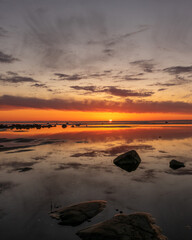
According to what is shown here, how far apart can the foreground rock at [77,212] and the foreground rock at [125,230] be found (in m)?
0.71

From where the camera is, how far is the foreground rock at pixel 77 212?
21.6 ft

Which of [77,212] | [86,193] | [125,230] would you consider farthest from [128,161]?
[125,230]

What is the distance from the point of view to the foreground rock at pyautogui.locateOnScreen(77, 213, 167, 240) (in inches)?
218

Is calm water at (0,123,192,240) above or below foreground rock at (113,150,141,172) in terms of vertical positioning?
below

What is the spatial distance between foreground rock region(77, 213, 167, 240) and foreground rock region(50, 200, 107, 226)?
2.32 feet

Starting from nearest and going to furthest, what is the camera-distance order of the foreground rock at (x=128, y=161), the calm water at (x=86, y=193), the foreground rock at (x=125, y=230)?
the foreground rock at (x=125, y=230) < the calm water at (x=86, y=193) < the foreground rock at (x=128, y=161)

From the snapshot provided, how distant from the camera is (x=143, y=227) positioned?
5.96m

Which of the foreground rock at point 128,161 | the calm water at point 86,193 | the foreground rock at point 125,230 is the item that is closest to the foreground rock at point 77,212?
the calm water at point 86,193

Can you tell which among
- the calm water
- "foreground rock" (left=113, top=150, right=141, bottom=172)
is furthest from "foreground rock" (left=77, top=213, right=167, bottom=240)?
"foreground rock" (left=113, top=150, right=141, bottom=172)

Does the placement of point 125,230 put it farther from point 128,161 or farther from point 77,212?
point 128,161

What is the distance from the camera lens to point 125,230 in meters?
5.74

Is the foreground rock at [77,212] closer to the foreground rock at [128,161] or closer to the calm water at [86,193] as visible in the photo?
the calm water at [86,193]

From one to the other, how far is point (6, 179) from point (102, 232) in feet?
25.1

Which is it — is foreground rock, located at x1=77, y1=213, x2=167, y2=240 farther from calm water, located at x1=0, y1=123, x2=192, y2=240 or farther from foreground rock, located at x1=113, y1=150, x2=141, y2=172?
foreground rock, located at x1=113, y1=150, x2=141, y2=172
